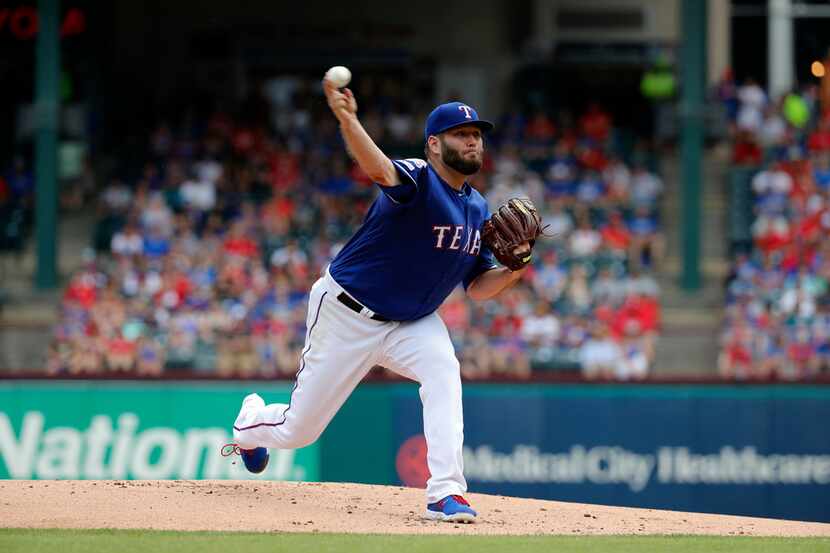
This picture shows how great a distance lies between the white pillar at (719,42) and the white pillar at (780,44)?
599 millimetres

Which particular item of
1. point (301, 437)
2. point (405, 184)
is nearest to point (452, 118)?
point (405, 184)

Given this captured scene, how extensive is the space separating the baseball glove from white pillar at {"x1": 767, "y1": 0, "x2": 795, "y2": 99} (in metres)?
15.5

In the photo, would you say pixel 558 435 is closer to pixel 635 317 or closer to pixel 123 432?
pixel 123 432

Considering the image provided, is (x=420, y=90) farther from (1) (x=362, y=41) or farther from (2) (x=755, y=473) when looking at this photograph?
(2) (x=755, y=473)

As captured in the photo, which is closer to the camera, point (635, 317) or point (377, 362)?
point (377, 362)

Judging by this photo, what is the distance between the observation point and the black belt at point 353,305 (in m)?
6.74

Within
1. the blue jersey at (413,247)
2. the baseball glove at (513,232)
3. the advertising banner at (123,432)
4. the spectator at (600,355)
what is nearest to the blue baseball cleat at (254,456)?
the blue jersey at (413,247)

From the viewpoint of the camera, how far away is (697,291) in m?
17.2

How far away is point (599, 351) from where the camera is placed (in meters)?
14.2

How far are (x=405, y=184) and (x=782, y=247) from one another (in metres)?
10.6

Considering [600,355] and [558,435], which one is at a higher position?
[600,355]

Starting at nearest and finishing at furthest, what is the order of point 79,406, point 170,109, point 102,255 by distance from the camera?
point 79,406, point 102,255, point 170,109

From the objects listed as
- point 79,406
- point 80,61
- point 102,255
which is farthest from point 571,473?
point 80,61

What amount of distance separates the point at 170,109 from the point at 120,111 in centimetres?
130
